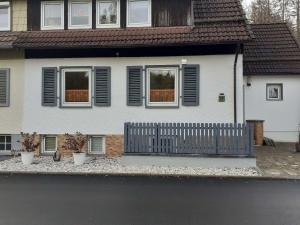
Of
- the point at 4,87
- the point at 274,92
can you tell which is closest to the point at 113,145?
the point at 4,87

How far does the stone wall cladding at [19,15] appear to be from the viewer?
16.0 metres

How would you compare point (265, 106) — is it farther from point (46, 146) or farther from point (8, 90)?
point (8, 90)

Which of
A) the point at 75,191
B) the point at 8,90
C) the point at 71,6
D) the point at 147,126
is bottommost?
the point at 75,191

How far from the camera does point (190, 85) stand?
14469 millimetres

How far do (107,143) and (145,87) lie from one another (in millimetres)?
2565

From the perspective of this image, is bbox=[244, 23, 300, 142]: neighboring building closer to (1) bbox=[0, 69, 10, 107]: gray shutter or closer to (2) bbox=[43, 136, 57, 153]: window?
(2) bbox=[43, 136, 57, 153]: window

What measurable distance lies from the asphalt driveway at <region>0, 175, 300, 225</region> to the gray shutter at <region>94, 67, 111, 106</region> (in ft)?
14.4

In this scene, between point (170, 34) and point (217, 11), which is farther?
Result: point (217, 11)

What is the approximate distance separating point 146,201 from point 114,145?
6947 mm

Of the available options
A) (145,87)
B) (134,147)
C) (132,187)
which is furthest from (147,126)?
(132,187)

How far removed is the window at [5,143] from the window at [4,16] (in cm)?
440

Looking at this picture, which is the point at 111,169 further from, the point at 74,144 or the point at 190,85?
the point at 190,85

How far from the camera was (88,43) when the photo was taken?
14500 millimetres

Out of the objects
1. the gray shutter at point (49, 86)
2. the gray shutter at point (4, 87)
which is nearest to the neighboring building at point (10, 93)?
the gray shutter at point (4, 87)
